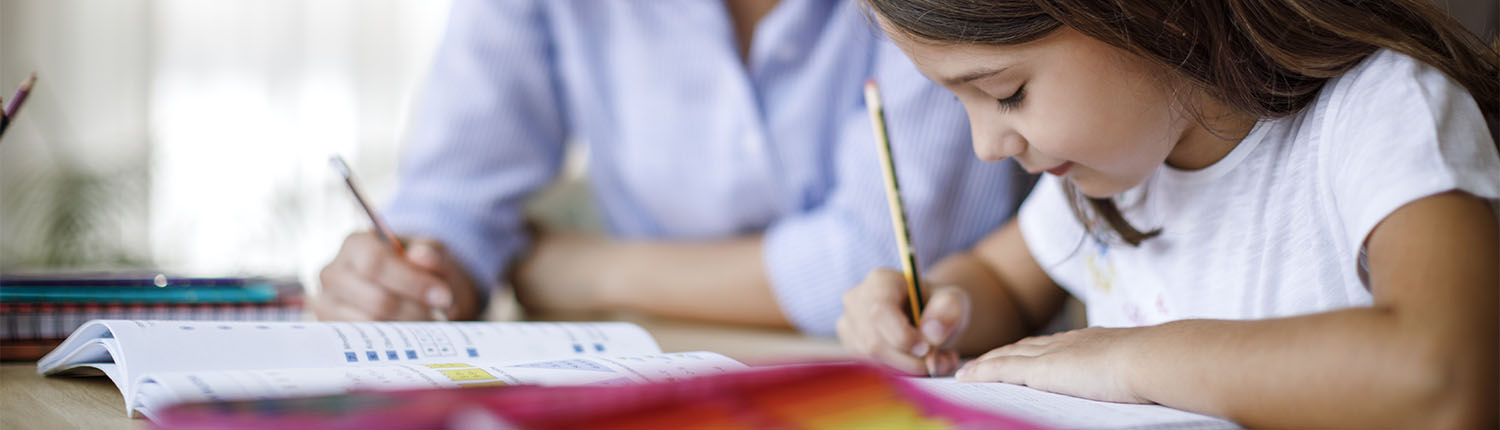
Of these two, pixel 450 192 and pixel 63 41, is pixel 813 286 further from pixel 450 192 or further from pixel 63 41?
pixel 63 41

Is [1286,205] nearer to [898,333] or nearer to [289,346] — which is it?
[898,333]

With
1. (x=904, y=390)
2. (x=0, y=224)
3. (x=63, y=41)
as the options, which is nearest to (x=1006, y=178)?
(x=904, y=390)

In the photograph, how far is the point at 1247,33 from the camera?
2.09 feet

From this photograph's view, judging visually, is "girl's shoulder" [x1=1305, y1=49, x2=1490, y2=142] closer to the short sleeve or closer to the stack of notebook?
the short sleeve

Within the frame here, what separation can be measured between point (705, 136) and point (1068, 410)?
792 mm

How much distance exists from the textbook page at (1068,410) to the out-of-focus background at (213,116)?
2.83 m

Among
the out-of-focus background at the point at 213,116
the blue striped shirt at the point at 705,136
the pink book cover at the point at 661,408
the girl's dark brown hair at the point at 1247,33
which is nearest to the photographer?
the pink book cover at the point at 661,408

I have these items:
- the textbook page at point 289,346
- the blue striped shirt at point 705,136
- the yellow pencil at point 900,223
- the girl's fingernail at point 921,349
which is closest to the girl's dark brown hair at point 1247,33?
the yellow pencil at point 900,223

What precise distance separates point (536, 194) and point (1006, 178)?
0.57 m

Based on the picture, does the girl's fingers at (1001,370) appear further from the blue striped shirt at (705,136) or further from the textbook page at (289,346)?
the blue striped shirt at (705,136)

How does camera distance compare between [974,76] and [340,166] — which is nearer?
[974,76]

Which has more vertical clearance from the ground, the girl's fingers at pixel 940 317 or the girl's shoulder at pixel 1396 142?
the girl's shoulder at pixel 1396 142

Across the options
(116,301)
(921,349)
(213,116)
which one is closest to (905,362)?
(921,349)

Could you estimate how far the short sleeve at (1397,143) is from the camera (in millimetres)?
504
